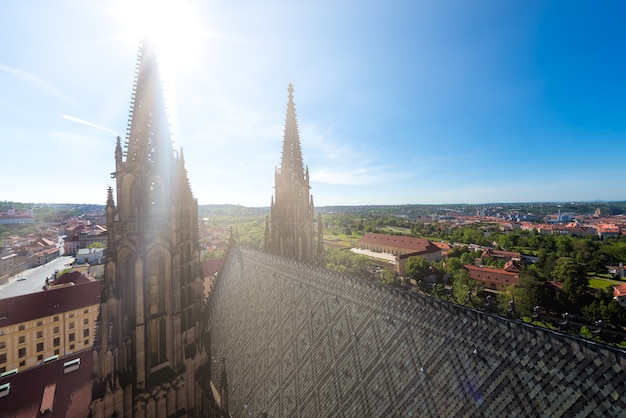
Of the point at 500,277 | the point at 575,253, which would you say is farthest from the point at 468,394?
the point at 575,253

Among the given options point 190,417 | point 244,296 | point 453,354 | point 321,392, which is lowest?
point 190,417

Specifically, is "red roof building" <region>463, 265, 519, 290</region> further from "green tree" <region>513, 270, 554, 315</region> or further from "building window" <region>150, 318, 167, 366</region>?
"building window" <region>150, 318, 167, 366</region>

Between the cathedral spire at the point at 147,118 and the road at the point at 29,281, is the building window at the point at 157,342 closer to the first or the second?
the cathedral spire at the point at 147,118

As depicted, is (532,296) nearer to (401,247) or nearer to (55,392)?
(401,247)

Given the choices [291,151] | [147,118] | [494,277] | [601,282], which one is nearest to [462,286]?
[494,277]

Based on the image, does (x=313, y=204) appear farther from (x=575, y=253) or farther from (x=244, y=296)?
(x=575, y=253)

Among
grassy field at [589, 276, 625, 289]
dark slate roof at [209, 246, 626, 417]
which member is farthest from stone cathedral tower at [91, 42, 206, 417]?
grassy field at [589, 276, 625, 289]

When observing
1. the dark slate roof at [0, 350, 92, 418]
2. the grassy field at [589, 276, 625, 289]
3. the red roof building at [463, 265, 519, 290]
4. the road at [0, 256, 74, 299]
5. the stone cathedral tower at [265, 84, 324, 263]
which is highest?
the stone cathedral tower at [265, 84, 324, 263]
